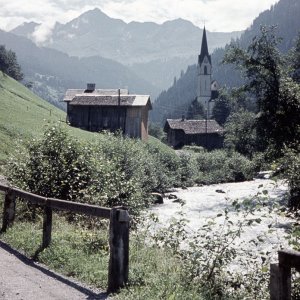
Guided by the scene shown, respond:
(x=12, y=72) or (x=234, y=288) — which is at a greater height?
(x=12, y=72)

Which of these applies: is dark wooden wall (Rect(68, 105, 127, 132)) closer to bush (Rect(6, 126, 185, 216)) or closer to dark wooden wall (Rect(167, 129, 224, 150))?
dark wooden wall (Rect(167, 129, 224, 150))

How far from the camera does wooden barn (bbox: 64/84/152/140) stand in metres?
59.3

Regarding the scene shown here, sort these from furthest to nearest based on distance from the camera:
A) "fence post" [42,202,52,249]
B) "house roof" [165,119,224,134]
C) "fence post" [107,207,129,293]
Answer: "house roof" [165,119,224,134]
"fence post" [42,202,52,249]
"fence post" [107,207,129,293]

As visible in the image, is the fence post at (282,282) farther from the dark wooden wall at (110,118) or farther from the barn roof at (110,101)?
the barn roof at (110,101)

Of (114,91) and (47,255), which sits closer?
(47,255)

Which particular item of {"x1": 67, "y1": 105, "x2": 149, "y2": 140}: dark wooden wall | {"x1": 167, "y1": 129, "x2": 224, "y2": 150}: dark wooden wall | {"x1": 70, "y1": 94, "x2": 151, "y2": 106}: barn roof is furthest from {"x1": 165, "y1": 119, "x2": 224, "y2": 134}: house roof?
{"x1": 67, "y1": 105, "x2": 149, "y2": 140}: dark wooden wall

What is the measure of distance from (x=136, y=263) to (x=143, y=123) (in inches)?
2154

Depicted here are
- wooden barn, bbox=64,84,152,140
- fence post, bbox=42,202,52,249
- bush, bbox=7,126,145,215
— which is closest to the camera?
fence post, bbox=42,202,52,249

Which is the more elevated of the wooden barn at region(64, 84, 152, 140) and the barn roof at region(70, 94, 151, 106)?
the barn roof at region(70, 94, 151, 106)

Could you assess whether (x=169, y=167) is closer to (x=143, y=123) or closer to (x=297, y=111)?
(x=297, y=111)

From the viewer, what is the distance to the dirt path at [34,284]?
6.22 m

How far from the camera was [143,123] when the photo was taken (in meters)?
61.9

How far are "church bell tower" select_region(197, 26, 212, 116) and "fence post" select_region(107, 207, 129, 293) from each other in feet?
567

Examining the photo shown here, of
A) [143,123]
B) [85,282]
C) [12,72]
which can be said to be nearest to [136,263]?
[85,282]
